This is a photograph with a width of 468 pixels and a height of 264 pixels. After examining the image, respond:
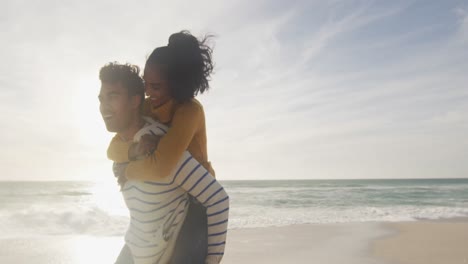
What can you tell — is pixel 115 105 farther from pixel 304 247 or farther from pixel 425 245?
pixel 425 245

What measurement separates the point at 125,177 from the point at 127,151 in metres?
0.10

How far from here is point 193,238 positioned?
159cm

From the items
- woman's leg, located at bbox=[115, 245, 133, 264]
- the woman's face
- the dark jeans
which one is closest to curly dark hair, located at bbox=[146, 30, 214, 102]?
the woman's face

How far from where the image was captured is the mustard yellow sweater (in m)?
1.46

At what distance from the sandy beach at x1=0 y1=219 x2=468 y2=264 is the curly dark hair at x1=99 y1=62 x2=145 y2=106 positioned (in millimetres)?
6322

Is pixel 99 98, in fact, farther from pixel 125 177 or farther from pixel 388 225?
pixel 388 225

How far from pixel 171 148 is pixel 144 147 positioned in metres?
0.12

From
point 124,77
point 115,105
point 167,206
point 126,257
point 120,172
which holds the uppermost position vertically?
point 124,77

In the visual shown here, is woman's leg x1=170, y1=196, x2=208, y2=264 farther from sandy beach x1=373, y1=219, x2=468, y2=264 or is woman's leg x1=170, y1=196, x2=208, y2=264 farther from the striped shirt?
sandy beach x1=373, y1=219, x2=468, y2=264

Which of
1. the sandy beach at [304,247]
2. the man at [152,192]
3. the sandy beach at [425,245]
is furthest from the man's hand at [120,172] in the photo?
the sandy beach at [425,245]

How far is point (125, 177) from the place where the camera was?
1.60 metres

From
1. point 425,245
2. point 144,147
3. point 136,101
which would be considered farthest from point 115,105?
point 425,245

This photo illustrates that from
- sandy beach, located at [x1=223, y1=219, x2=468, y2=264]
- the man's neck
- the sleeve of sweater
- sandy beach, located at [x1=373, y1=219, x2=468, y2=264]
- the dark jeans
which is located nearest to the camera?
the sleeve of sweater

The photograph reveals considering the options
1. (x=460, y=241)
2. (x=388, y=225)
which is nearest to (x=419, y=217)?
(x=388, y=225)
